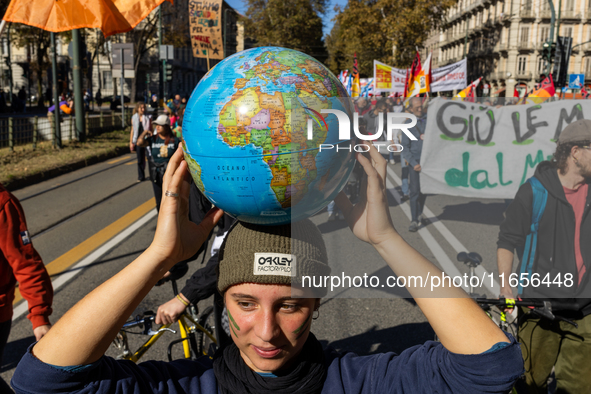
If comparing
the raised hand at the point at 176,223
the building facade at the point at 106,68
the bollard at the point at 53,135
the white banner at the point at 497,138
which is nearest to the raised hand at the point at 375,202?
the raised hand at the point at 176,223

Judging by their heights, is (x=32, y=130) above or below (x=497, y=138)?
below

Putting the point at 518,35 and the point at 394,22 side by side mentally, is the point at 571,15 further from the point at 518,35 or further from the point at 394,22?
the point at 394,22

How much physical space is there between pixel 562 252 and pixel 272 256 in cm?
199

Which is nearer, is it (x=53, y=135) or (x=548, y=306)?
(x=548, y=306)

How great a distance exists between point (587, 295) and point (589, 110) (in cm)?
239

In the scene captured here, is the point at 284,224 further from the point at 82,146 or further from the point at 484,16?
the point at 484,16

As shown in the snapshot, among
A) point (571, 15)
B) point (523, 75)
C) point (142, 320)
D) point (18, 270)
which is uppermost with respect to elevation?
point (571, 15)

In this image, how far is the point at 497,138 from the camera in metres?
4.57

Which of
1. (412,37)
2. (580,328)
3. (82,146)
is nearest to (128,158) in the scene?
(82,146)

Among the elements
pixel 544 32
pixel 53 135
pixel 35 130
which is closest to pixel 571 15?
pixel 544 32

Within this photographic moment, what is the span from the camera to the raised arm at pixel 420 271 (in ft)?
4.21

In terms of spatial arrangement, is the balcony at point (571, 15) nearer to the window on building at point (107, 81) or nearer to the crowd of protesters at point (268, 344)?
the window on building at point (107, 81)

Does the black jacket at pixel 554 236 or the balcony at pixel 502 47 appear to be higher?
the balcony at pixel 502 47

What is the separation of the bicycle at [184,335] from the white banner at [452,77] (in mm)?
15037
